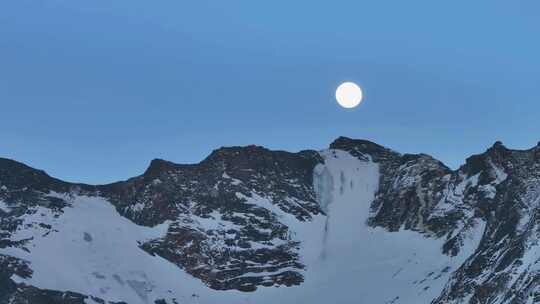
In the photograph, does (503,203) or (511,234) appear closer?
(511,234)

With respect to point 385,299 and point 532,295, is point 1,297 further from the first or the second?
point 532,295

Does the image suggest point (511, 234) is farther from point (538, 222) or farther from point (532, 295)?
point (532, 295)

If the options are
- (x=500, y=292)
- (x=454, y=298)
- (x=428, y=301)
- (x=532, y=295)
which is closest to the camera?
(x=532, y=295)

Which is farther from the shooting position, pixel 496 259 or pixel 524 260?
pixel 496 259

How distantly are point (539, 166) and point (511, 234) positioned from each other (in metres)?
24.7

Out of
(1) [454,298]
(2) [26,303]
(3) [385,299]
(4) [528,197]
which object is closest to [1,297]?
(2) [26,303]

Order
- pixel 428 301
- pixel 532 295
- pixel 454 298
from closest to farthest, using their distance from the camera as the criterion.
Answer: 1. pixel 532 295
2. pixel 454 298
3. pixel 428 301

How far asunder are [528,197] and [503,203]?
9.50m

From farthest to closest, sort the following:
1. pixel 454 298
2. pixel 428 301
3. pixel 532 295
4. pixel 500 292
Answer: pixel 428 301 < pixel 454 298 < pixel 500 292 < pixel 532 295

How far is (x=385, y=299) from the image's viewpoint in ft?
655

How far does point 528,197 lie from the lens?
7431 inches

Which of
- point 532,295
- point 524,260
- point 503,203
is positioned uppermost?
point 503,203

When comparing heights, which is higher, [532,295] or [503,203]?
[503,203]

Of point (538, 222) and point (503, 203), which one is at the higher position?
point (503, 203)
